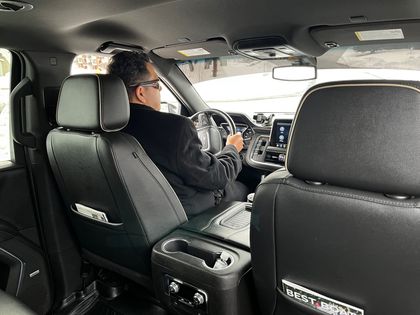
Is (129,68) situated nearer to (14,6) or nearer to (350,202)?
(14,6)

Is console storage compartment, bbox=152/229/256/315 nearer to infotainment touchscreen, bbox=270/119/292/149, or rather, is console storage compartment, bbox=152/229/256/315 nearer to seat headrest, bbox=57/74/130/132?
seat headrest, bbox=57/74/130/132

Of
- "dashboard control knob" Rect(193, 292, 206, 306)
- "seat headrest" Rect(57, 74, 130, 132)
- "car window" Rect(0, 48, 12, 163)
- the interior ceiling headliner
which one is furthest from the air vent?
"dashboard control knob" Rect(193, 292, 206, 306)

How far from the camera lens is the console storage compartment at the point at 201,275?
1492mm

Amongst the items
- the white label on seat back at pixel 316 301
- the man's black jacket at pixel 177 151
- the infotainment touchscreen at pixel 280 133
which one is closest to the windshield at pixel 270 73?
the infotainment touchscreen at pixel 280 133

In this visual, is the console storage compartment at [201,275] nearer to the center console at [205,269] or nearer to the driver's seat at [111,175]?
the center console at [205,269]

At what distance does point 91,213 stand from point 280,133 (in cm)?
159

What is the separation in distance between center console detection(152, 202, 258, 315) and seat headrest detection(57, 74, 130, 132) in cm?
65

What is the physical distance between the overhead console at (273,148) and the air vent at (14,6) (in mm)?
1880

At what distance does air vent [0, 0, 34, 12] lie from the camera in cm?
154

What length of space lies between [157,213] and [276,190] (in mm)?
842

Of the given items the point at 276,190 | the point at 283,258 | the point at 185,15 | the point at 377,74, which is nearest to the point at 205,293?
the point at 283,258

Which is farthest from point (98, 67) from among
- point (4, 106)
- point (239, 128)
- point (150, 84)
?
point (239, 128)

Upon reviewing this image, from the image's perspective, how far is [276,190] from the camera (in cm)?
119

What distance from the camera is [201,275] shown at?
5.03 feet
